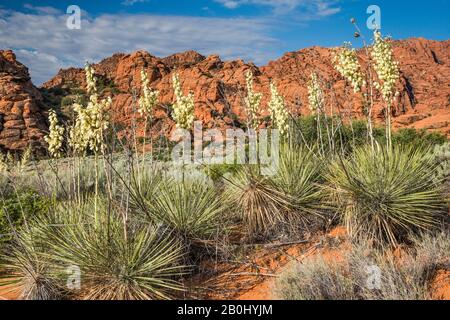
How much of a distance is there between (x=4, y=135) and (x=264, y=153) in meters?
24.2

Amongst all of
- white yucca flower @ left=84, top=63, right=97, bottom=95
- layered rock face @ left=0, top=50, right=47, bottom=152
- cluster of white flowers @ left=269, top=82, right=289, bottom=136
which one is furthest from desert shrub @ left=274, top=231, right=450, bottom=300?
layered rock face @ left=0, top=50, right=47, bottom=152

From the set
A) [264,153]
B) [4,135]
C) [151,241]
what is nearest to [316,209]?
[264,153]

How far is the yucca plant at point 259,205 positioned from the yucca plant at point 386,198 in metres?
0.70

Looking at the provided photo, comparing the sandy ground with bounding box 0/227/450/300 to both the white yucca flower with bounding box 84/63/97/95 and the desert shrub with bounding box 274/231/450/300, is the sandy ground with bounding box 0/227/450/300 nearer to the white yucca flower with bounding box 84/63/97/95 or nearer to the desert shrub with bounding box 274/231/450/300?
the desert shrub with bounding box 274/231/450/300

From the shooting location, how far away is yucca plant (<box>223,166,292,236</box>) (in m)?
5.40

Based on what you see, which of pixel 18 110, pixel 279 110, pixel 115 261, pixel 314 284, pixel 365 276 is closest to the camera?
pixel 314 284

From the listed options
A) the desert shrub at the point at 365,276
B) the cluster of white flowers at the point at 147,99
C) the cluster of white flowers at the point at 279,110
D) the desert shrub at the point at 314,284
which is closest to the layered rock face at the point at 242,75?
the cluster of white flowers at the point at 279,110

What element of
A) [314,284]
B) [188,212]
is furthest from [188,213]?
[314,284]

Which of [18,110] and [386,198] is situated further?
[18,110]

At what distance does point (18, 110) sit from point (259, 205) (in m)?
27.0

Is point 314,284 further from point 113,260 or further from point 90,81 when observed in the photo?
point 90,81

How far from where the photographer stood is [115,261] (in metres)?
4.03

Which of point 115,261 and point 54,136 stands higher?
point 54,136
